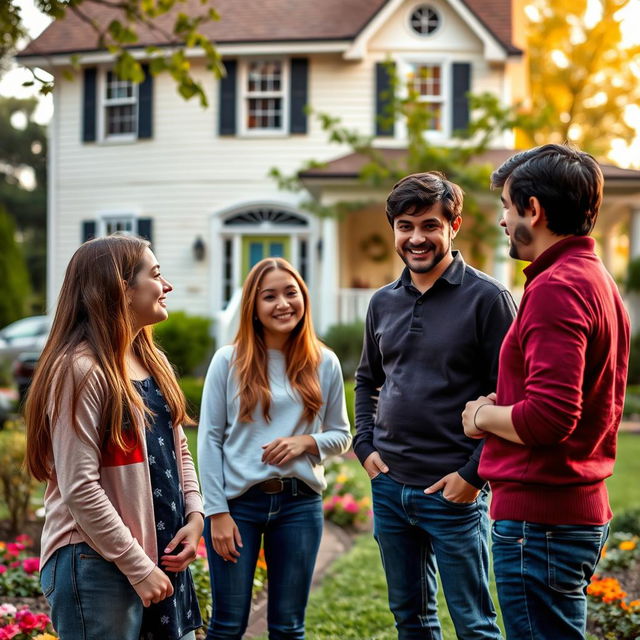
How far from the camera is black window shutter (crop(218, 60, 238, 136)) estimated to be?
666 inches

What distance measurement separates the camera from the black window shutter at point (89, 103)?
1758 centimetres

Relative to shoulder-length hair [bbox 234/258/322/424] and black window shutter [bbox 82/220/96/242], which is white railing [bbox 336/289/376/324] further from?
shoulder-length hair [bbox 234/258/322/424]

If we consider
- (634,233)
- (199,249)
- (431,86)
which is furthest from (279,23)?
(634,233)

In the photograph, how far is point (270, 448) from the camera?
3.33 metres

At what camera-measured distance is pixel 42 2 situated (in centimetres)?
483

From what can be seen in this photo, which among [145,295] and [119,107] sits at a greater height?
[119,107]

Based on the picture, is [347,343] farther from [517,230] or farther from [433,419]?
[517,230]

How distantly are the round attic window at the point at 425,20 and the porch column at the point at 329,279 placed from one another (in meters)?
4.49

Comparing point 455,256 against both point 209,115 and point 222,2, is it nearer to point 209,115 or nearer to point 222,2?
point 209,115

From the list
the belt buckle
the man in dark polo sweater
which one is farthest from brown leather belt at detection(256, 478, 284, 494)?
the man in dark polo sweater

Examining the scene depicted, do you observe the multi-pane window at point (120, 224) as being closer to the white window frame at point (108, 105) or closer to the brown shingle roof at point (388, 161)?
the white window frame at point (108, 105)

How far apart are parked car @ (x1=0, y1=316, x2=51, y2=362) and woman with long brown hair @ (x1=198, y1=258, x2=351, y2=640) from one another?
16077 millimetres

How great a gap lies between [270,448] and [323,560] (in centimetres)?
279

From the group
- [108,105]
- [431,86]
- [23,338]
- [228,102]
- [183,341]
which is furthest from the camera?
[23,338]
